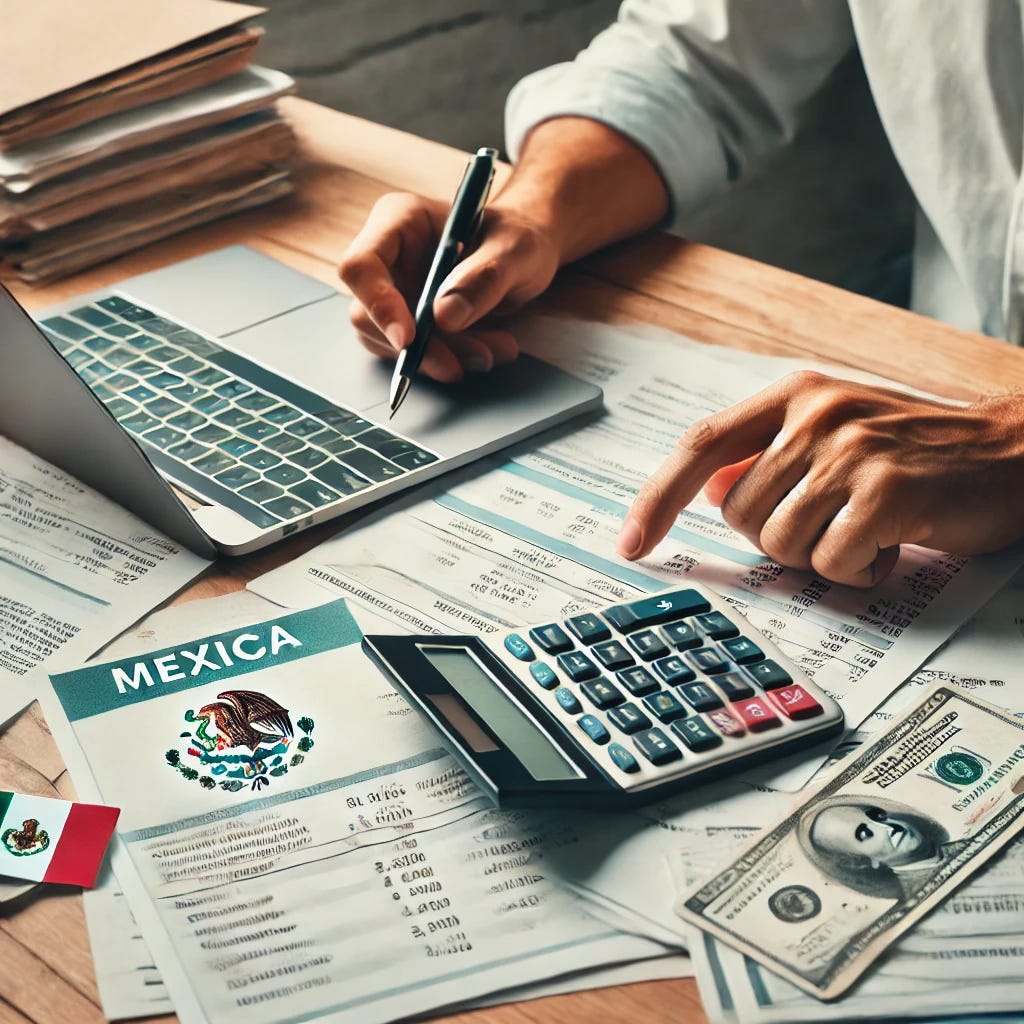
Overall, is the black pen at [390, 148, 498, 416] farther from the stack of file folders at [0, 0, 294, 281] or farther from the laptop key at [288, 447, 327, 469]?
the stack of file folders at [0, 0, 294, 281]

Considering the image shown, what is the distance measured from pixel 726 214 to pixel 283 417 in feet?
2.51

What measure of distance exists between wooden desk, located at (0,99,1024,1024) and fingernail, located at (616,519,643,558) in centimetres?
16

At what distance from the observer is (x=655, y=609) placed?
0.59 metres

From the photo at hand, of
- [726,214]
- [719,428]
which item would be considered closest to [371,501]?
[719,428]

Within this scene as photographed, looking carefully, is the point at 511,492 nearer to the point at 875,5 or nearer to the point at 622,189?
the point at 622,189

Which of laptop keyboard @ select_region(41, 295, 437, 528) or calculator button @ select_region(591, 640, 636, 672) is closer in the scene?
calculator button @ select_region(591, 640, 636, 672)

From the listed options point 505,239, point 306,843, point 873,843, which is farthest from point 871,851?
point 505,239

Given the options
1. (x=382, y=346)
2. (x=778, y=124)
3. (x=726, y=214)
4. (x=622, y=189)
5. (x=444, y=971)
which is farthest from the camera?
(x=726, y=214)

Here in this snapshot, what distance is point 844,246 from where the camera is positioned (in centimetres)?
138

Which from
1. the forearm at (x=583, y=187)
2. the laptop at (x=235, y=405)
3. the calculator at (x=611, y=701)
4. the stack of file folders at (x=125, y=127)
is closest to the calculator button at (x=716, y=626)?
the calculator at (x=611, y=701)

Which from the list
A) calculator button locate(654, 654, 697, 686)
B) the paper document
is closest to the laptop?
the paper document

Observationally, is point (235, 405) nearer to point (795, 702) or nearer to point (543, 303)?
point (543, 303)

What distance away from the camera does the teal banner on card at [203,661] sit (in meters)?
0.57

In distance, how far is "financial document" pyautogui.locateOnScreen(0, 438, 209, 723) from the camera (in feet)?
1.98
